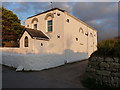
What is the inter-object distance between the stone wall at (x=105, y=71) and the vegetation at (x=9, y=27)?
19003 mm

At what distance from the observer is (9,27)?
69.3 ft

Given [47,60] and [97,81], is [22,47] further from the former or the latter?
[97,81]

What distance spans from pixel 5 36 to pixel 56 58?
14107mm

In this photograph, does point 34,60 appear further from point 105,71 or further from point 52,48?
point 105,71

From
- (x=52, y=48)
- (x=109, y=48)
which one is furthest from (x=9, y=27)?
(x=109, y=48)

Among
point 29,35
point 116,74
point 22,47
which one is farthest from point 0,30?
point 116,74

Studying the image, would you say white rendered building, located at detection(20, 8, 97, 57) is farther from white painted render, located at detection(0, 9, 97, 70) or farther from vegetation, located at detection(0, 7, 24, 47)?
vegetation, located at detection(0, 7, 24, 47)

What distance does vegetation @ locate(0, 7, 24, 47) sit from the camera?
803 inches

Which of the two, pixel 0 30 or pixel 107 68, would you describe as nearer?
pixel 107 68

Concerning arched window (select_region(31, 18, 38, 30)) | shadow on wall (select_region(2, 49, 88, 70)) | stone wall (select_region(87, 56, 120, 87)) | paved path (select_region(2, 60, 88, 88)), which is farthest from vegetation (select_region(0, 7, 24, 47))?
stone wall (select_region(87, 56, 120, 87))

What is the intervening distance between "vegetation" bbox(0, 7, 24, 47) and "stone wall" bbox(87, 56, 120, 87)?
62.3 feet

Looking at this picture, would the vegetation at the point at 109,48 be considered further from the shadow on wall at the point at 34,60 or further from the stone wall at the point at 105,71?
the shadow on wall at the point at 34,60

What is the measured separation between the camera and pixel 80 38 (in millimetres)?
16953

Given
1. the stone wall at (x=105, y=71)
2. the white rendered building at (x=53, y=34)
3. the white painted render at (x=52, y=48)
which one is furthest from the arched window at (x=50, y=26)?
the stone wall at (x=105, y=71)
